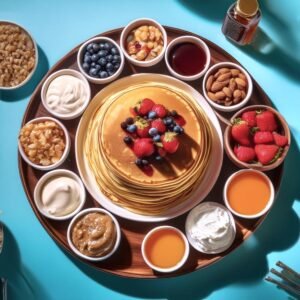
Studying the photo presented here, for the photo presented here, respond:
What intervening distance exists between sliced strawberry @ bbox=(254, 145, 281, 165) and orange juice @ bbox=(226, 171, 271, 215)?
0.29 ft

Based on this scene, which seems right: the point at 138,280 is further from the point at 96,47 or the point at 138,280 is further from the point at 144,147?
the point at 96,47

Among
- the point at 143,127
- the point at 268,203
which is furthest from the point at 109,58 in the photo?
the point at 268,203

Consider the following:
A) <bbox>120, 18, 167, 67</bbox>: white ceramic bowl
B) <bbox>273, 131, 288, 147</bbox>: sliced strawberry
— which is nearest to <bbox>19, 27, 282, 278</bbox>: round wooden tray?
<bbox>273, 131, 288, 147</bbox>: sliced strawberry

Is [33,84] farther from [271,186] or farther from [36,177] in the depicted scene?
[271,186]

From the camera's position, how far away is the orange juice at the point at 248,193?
112 inches

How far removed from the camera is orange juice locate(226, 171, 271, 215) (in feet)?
9.34

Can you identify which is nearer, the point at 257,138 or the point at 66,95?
the point at 257,138

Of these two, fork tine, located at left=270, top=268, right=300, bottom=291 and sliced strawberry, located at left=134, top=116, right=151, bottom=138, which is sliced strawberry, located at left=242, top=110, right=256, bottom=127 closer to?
sliced strawberry, located at left=134, top=116, right=151, bottom=138

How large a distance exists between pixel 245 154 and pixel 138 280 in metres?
0.92

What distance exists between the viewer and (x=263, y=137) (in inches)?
112

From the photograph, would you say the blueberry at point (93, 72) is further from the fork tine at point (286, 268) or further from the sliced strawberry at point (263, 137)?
the fork tine at point (286, 268)

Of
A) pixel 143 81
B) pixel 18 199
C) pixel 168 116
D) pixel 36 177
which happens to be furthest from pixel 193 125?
pixel 18 199

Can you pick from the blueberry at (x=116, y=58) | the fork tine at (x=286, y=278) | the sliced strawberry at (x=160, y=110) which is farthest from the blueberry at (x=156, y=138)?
the fork tine at (x=286, y=278)

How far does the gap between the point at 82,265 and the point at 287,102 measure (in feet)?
5.11
